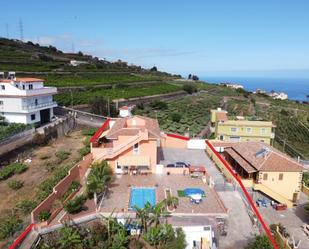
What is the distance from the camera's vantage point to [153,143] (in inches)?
1217

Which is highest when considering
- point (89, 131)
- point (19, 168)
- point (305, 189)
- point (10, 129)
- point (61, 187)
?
point (10, 129)

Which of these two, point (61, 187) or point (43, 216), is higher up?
point (61, 187)

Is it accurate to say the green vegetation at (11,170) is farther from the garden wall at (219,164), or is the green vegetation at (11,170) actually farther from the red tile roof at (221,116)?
the red tile roof at (221,116)

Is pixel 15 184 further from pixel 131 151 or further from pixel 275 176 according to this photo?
pixel 275 176

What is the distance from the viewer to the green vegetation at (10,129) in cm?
3503

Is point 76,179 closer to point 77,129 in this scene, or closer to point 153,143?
point 153,143

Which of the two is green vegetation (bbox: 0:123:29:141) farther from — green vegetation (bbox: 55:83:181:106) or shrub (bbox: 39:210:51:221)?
shrub (bbox: 39:210:51:221)

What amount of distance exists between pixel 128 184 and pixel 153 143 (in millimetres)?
5398

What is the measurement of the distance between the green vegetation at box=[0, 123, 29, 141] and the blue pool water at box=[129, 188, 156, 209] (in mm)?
18993

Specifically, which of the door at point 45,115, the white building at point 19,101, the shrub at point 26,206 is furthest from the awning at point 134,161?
the door at point 45,115

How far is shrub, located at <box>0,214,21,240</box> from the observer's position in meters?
20.1

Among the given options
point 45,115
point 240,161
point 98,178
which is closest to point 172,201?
point 98,178

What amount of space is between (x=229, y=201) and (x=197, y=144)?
15544 mm

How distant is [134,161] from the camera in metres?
29.9
